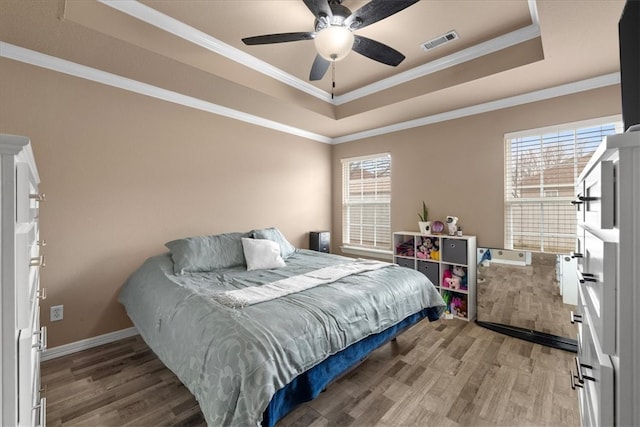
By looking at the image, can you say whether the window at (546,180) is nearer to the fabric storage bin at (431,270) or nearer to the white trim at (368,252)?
the fabric storage bin at (431,270)

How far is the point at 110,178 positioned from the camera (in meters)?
2.72

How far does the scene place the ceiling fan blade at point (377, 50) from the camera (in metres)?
2.07

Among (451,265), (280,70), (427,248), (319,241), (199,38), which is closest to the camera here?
(199,38)

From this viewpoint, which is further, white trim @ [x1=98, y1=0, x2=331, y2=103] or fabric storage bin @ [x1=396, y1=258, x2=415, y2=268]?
fabric storage bin @ [x1=396, y1=258, x2=415, y2=268]

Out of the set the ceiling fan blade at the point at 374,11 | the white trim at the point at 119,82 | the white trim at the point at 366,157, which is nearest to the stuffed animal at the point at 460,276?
the white trim at the point at 366,157

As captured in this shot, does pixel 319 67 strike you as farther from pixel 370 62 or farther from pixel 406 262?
pixel 406 262

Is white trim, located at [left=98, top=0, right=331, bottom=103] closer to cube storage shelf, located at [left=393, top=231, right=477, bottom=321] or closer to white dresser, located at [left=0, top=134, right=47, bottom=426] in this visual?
white dresser, located at [left=0, top=134, right=47, bottom=426]

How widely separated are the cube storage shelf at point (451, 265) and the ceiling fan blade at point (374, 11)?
2464mm

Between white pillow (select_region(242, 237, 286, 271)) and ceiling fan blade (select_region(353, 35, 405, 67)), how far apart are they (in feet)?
6.70

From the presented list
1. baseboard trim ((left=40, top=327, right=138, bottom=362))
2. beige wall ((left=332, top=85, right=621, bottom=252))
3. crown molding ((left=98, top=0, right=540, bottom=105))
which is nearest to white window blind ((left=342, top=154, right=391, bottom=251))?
beige wall ((left=332, top=85, right=621, bottom=252))

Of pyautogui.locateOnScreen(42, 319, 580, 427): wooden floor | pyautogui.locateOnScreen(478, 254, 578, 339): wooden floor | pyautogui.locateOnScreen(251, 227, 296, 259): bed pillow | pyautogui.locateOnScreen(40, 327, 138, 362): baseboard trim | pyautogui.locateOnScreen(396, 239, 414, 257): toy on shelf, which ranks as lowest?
pyautogui.locateOnScreen(42, 319, 580, 427): wooden floor

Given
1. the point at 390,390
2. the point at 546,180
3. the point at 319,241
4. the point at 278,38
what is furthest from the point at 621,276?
the point at 319,241

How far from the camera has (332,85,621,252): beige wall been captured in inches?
114

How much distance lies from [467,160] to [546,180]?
83 centimetres
